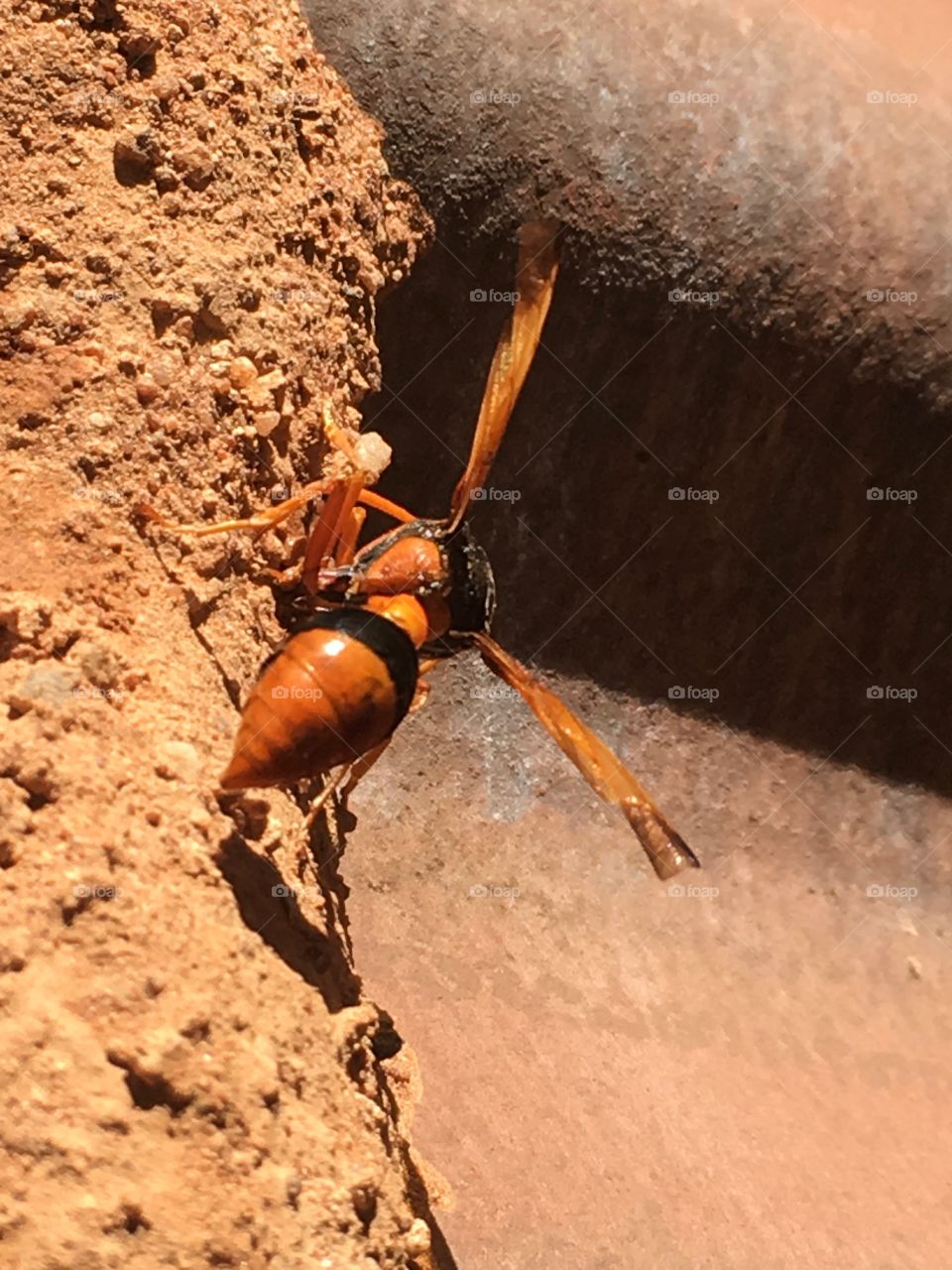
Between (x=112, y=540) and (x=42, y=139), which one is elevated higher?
(x=42, y=139)

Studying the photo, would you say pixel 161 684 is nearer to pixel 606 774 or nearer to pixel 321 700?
pixel 321 700

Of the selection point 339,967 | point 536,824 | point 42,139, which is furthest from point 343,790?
point 536,824

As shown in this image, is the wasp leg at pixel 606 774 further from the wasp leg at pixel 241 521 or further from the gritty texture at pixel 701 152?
the gritty texture at pixel 701 152

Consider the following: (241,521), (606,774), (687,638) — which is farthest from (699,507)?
(241,521)

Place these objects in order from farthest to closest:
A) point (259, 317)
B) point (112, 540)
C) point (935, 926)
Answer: point (935, 926), point (259, 317), point (112, 540)

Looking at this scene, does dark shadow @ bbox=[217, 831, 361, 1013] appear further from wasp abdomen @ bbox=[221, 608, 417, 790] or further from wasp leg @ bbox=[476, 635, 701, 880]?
wasp leg @ bbox=[476, 635, 701, 880]

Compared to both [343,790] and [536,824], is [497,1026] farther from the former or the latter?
[343,790]

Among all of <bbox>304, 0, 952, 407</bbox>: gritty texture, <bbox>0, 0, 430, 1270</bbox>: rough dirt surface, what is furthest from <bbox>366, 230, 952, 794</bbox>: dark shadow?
<bbox>0, 0, 430, 1270</bbox>: rough dirt surface
